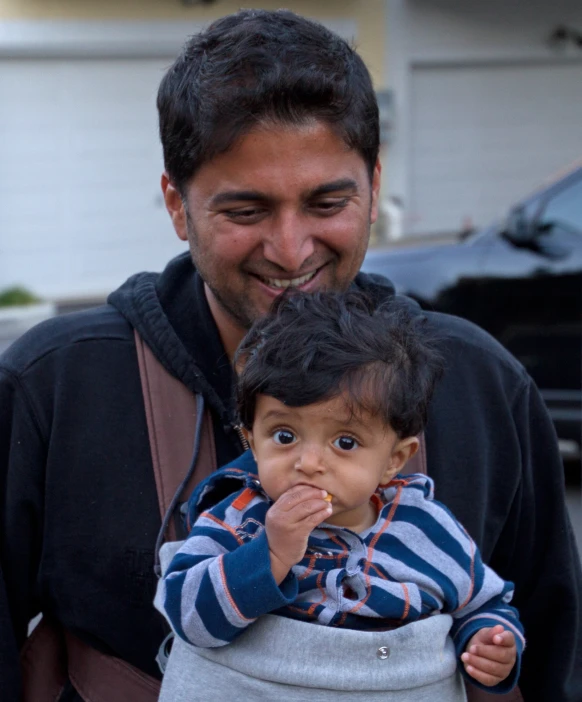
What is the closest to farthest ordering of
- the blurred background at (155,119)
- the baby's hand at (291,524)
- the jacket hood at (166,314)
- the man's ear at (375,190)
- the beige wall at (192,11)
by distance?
the baby's hand at (291,524) < the jacket hood at (166,314) < the man's ear at (375,190) < the beige wall at (192,11) < the blurred background at (155,119)

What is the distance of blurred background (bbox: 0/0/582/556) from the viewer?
13.1m

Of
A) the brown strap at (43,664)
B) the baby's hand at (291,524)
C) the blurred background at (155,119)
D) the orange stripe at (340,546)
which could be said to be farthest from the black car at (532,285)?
the blurred background at (155,119)

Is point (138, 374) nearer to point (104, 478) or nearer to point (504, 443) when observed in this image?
point (104, 478)

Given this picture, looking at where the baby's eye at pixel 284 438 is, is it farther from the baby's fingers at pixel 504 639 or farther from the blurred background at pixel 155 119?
the blurred background at pixel 155 119

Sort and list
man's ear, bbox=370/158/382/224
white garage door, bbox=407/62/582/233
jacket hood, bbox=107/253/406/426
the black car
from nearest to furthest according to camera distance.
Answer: jacket hood, bbox=107/253/406/426, man's ear, bbox=370/158/382/224, the black car, white garage door, bbox=407/62/582/233

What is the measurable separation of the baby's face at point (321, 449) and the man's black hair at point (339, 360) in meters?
0.02

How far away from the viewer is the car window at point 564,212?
674 centimetres

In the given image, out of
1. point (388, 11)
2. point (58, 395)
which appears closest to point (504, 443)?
point (58, 395)

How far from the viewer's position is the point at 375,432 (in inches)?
72.6

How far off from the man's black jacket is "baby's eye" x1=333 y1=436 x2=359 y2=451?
1.15ft

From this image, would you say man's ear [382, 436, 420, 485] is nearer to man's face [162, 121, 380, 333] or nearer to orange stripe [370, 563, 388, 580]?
Answer: orange stripe [370, 563, 388, 580]

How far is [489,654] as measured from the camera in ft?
6.05

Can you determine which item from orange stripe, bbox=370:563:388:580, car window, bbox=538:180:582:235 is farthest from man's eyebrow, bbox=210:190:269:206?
car window, bbox=538:180:582:235

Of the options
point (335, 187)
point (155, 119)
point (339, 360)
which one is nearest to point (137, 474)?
point (339, 360)
